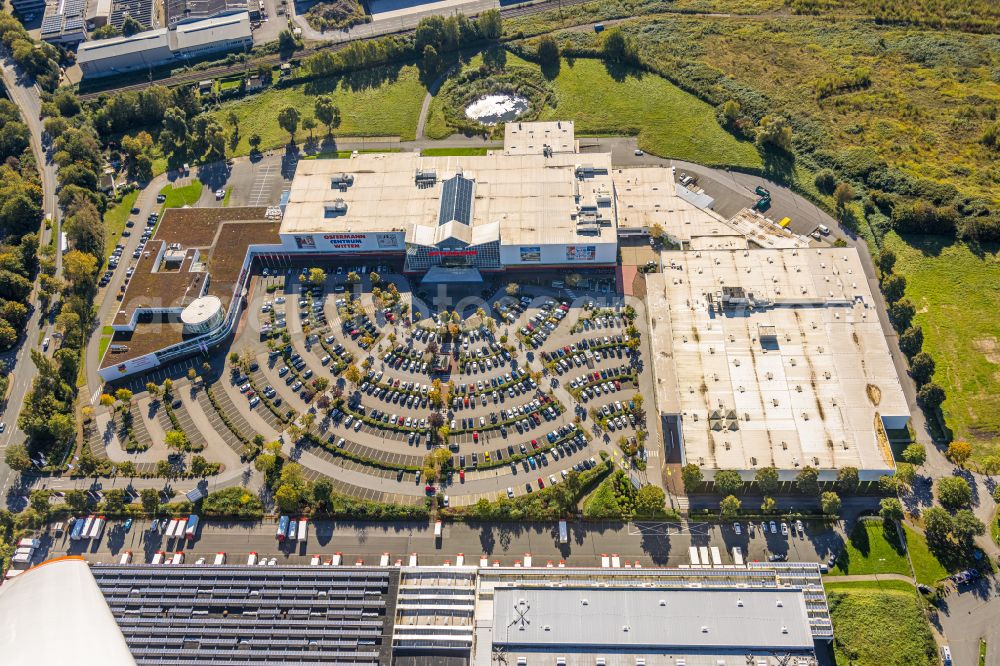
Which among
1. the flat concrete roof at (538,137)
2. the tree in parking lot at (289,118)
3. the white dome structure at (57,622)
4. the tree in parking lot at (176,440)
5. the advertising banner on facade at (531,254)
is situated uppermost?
the tree in parking lot at (289,118)

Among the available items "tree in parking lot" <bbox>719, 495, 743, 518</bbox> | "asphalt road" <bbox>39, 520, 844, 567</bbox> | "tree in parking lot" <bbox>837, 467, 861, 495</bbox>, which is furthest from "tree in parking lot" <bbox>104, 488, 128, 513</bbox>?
"tree in parking lot" <bbox>837, 467, 861, 495</bbox>

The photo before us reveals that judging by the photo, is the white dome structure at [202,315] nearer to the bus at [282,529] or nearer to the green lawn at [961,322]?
the bus at [282,529]

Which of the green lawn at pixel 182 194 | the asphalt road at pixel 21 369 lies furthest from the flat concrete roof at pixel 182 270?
the asphalt road at pixel 21 369

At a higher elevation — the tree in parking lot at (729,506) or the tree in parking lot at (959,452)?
the tree in parking lot at (959,452)

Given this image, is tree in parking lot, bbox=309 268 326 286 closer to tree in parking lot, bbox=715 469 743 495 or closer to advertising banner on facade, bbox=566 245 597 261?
advertising banner on facade, bbox=566 245 597 261

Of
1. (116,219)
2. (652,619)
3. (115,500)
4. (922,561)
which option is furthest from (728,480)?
(116,219)

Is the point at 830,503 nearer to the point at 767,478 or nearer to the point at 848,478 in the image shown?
the point at 848,478

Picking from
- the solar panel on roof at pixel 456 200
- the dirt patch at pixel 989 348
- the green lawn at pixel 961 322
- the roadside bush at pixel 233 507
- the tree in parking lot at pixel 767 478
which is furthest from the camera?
the solar panel on roof at pixel 456 200
